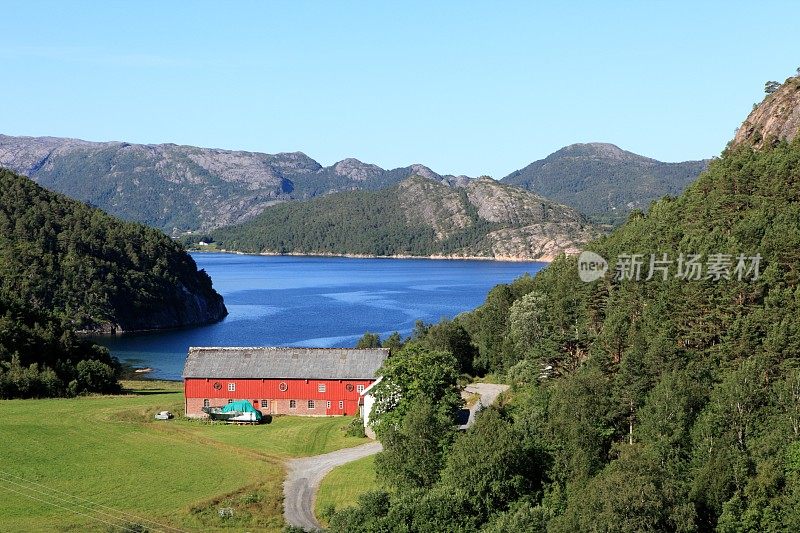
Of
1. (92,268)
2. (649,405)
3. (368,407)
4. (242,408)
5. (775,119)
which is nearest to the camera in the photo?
(649,405)

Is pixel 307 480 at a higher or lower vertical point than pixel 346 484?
lower

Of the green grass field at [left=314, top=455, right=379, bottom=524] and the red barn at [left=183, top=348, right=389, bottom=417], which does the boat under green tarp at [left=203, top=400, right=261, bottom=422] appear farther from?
the green grass field at [left=314, top=455, right=379, bottom=524]

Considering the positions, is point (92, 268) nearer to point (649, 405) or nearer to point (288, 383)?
point (288, 383)

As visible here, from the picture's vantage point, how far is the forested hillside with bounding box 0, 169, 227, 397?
14900 centimetres

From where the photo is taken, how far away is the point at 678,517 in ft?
105

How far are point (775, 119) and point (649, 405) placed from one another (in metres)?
41.6

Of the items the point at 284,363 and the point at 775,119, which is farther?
the point at 775,119

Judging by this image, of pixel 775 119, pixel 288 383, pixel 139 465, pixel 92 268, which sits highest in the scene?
pixel 775 119

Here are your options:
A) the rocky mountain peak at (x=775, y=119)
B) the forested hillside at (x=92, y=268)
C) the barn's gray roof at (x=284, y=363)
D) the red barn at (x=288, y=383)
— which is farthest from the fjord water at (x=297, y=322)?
the rocky mountain peak at (x=775, y=119)

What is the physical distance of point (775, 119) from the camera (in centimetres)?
7450

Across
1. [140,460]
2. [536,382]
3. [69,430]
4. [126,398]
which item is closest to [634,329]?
[536,382]

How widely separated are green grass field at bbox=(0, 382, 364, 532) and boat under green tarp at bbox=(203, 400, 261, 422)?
1.21m

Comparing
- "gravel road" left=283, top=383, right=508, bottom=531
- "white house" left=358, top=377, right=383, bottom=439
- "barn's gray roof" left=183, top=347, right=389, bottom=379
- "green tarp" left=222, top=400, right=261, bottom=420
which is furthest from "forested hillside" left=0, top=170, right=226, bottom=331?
"gravel road" left=283, top=383, right=508, bottom=531

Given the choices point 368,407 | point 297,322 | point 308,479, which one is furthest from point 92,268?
point 308,479
